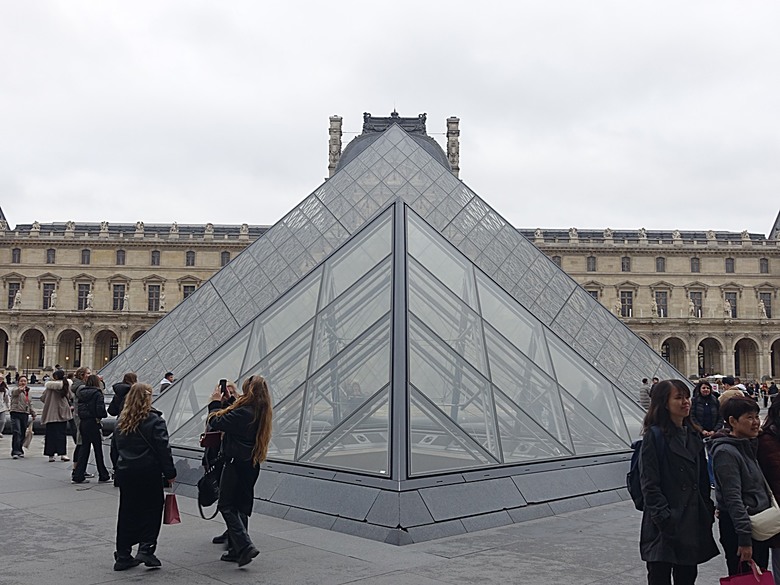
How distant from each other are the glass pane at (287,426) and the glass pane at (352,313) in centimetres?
39

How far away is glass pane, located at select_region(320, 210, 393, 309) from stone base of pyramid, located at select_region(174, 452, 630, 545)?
212 cm

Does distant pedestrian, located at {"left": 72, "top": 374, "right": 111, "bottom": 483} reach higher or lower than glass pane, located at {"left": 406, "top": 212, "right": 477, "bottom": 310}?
lower

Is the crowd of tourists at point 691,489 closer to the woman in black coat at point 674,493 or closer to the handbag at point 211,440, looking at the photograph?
the woman in black coat at point 674,493

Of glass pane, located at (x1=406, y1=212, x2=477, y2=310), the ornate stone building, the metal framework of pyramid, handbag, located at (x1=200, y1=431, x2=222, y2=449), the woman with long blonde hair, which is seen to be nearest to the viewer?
the woman with long blonde hair

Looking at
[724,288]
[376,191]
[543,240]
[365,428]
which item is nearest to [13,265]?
[543,240]

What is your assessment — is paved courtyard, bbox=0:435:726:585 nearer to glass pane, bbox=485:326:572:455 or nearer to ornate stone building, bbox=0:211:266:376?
glass pane, bbox=485:326:572:455

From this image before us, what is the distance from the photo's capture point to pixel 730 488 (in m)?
3.20

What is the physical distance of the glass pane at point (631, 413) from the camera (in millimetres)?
8320

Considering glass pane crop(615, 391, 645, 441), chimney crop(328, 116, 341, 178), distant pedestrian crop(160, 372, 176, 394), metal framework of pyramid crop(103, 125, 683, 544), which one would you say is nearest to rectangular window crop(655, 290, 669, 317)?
chimney crop(328, 116, 341, 178)

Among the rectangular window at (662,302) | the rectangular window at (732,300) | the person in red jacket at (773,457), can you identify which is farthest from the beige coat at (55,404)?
the rectangular window at (732,300)

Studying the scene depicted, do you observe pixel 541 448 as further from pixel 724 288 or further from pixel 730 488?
pixel 724 288

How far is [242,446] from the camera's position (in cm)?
455

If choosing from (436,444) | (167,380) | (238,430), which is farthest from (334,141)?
(238,430)

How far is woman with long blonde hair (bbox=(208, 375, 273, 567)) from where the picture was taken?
4527 mm
